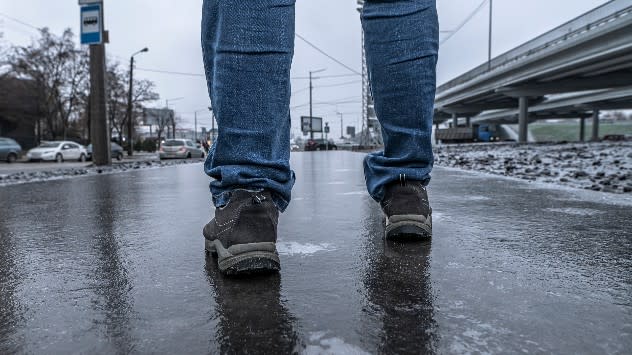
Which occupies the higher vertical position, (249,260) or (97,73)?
(97,73)

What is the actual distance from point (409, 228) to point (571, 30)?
2632 cm

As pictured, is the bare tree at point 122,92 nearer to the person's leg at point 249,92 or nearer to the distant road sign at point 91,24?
the distant road sign at point 91,24

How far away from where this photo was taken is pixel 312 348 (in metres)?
0.71

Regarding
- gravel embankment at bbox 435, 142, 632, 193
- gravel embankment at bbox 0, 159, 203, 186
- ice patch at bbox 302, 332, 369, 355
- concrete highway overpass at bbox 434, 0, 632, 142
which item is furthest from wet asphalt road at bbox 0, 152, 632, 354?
concrete highway overpass at bbox 434, 0, 632, 142

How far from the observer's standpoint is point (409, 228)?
1.46 m

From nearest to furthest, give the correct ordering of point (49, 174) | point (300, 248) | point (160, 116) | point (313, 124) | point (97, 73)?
point (300, 248) < point (49, 174) < point (97, 73) < point (313, 124) < point (160, 116)

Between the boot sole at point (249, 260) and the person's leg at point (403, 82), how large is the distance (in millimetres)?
594

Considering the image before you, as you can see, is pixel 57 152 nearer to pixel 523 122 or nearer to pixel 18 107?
pixel 18 107

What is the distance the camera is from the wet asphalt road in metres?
0.74

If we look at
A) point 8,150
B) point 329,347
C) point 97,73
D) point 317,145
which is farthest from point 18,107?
point 329,347

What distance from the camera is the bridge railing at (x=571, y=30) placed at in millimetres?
19625

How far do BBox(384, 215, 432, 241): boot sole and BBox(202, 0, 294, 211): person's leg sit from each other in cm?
40

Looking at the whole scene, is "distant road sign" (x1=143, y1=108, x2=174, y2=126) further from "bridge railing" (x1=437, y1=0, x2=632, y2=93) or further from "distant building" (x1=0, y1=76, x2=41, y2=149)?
"bridge railing" (x1=437, y1=0, x2=632, y2=93)

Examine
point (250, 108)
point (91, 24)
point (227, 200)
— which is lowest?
point (227, 200)
